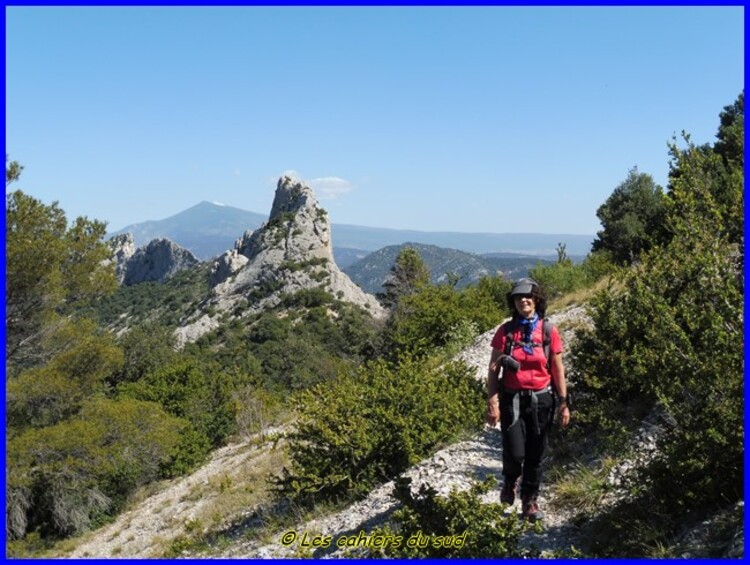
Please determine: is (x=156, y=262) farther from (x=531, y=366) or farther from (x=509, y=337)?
(x=531, y=366)

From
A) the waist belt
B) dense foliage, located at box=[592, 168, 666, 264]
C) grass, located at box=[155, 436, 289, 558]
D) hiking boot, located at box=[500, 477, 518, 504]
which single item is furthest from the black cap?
dense foliage, located at box=[592, 168, 666, 264]

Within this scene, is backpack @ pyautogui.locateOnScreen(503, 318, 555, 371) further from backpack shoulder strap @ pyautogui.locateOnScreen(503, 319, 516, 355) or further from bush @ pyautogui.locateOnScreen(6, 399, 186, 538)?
bush @ pyautogui.locateOnScreen(6, 399, 186, 538)

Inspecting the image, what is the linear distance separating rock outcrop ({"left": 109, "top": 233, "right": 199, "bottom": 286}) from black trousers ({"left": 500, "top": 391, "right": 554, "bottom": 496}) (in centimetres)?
10886

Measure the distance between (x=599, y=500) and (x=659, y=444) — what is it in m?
0.83

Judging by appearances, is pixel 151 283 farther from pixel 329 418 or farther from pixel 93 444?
pixel 329 418

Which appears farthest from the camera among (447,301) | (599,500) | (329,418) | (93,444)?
(447,301)

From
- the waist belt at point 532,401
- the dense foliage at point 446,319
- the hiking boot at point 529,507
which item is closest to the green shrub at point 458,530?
the hiking boot at point 529,507

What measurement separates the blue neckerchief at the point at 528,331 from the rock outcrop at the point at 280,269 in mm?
52386

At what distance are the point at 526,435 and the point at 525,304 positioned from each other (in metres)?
1.12

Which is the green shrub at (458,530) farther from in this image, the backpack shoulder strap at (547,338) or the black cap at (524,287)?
the black cap at (524,287)

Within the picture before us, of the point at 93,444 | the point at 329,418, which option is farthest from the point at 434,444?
the point at 93,444

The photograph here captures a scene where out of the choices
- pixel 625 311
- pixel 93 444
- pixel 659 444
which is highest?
pixel 625 311

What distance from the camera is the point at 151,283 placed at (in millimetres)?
102750

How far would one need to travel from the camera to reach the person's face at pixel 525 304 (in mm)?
4945
